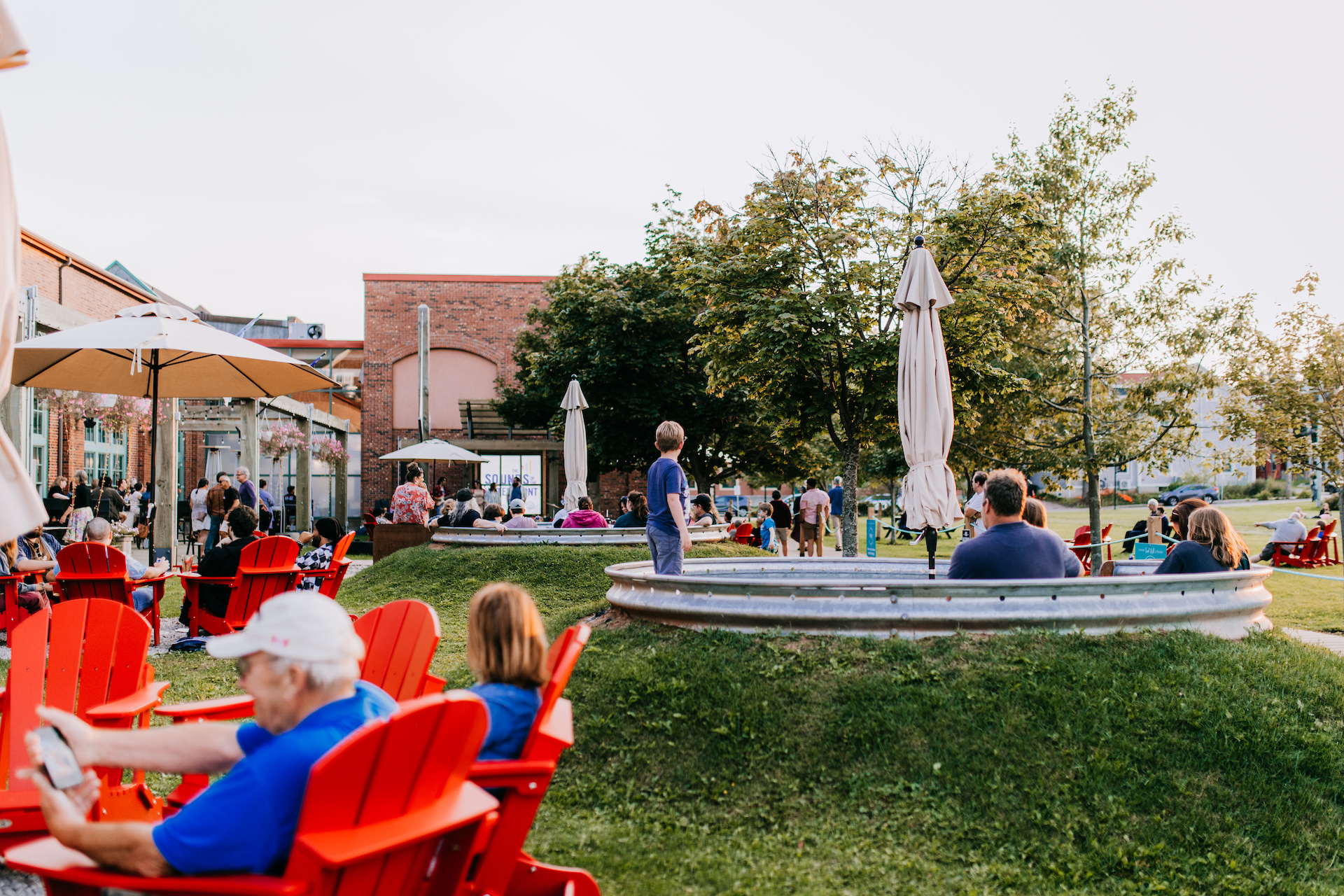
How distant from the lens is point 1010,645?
474 centimetres

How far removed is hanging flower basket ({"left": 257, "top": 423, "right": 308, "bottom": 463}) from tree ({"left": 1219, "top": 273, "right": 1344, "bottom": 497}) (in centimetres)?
2143

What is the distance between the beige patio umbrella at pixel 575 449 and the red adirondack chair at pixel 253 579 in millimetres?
8110

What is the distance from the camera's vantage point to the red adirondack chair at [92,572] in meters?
7.18

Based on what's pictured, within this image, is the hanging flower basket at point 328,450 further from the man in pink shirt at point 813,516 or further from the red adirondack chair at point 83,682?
the red adirondack chair at point 83,682

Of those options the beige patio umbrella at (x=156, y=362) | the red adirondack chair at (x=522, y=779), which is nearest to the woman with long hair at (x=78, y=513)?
the beige patio umbrella at (x=156, y=362)

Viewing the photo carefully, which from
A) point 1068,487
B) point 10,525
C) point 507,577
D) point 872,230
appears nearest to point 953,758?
point 10,525

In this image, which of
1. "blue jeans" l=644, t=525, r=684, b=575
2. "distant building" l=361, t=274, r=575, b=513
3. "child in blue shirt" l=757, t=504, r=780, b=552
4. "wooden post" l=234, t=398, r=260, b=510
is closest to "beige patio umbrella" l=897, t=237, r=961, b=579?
"blue jeans" l=644, t=525, r=684, b=575

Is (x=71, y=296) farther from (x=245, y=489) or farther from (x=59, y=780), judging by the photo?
(x=59, y=780)

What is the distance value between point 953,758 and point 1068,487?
17.0 meters

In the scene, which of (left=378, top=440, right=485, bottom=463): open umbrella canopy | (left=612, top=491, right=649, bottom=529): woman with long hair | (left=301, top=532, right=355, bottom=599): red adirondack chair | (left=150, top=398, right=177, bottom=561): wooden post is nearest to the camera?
(left=301, top=532, right=355, bottom=599): red adirondack chair

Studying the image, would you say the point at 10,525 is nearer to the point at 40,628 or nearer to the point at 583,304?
the point at 40,628

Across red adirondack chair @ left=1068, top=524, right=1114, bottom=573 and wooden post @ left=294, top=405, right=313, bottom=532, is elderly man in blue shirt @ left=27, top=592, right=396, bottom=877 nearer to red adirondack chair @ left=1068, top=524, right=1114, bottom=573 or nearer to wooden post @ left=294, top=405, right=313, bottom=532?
red adirondack chair @ left=1068, top=524, right=1114, bottom=573

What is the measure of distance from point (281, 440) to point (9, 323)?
23.4m

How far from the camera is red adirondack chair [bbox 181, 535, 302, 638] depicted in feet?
24.8
